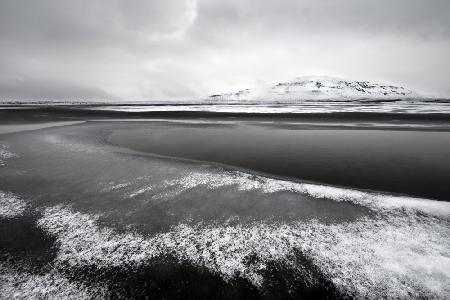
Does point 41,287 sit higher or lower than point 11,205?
lower

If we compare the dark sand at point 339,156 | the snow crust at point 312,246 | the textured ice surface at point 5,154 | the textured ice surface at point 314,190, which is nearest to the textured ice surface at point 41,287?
the snow crust at point 312,246

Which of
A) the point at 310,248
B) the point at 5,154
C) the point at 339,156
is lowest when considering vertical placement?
the point at 310,248

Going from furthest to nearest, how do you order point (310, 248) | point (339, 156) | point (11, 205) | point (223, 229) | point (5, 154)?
1. point (5, 154)
2. point (339, 156)
3. point (11, 205)
4. point (223, 229)
5. point (310, 248)

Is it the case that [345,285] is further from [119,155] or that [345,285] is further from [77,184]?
[119,155]

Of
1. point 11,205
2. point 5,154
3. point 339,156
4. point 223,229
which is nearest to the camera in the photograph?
point 223,229

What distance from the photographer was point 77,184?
21.3 feet

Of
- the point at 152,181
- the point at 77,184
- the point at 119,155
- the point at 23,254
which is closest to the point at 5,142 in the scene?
the point at 119,155

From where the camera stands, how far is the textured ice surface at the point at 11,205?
4.85 metres

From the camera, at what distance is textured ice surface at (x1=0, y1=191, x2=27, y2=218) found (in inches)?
191

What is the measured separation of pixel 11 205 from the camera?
17.1 ft

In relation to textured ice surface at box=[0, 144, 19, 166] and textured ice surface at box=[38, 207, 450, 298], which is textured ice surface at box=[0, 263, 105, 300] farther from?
textured ice surface at box=[0, 144, 19, 166]

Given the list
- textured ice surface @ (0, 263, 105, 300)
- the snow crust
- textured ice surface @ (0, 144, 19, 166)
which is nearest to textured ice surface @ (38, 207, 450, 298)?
the snow crust

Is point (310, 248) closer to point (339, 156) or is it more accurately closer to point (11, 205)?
point (11, 205)

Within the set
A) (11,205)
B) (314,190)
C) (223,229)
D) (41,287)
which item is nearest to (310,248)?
(223,229)
